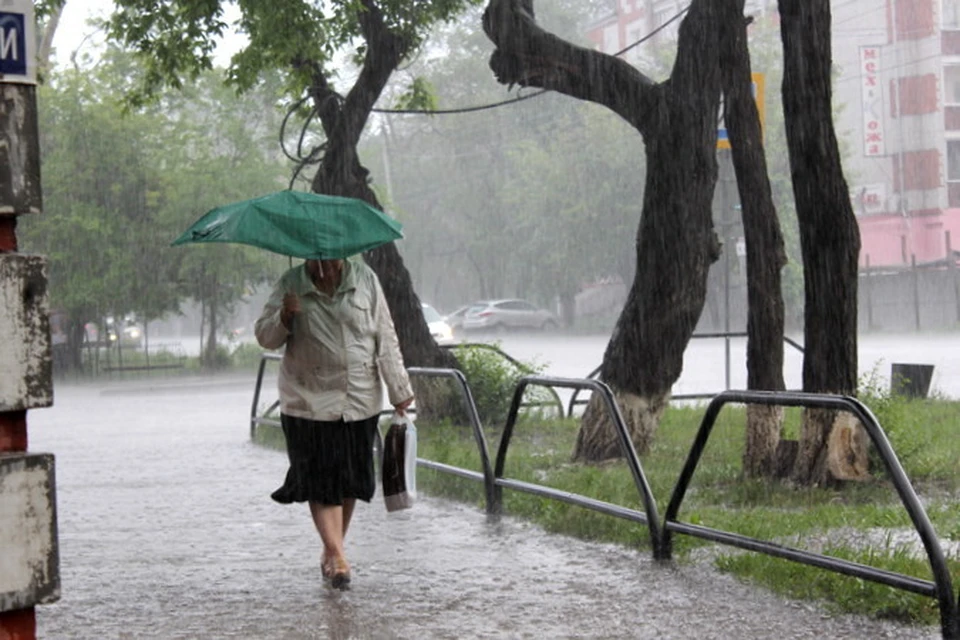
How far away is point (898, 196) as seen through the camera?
175 ft

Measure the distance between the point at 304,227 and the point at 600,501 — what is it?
2589 mm

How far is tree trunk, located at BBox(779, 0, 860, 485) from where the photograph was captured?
32.6 ft

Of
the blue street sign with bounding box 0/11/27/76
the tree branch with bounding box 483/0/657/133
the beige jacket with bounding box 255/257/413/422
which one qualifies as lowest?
the beige jacket with bounding box 255/257/413/422

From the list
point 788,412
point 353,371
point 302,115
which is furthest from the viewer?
point 302,115

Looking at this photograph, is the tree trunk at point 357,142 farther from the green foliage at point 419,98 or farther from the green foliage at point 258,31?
the green foliage at point 419,98

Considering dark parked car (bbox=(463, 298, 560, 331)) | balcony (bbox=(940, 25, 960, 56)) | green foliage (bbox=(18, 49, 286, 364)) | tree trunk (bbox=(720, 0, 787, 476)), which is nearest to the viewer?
tree trunk (bbox=(720, 0, 787, 476))

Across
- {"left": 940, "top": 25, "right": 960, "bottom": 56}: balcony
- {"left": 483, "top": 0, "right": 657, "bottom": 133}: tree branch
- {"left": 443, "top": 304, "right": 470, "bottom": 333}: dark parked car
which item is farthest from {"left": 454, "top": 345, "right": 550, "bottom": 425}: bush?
{"left": 443, "top": 304, "right": 470, "bottom": 333}: dark parked car

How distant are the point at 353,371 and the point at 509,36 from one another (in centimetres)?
526

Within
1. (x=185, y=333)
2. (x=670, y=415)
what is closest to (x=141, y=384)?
(x=670, y=415)

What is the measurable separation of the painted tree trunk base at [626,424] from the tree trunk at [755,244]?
1149 mm

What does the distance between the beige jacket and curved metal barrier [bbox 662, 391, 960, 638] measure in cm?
157

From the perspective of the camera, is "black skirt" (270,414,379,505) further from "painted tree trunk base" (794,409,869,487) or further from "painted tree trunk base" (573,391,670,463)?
"painted tree trunk base" (573,391,670,463)

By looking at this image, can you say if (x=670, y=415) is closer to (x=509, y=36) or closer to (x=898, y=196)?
(x=509, y=36)

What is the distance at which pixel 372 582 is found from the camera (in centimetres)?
800
